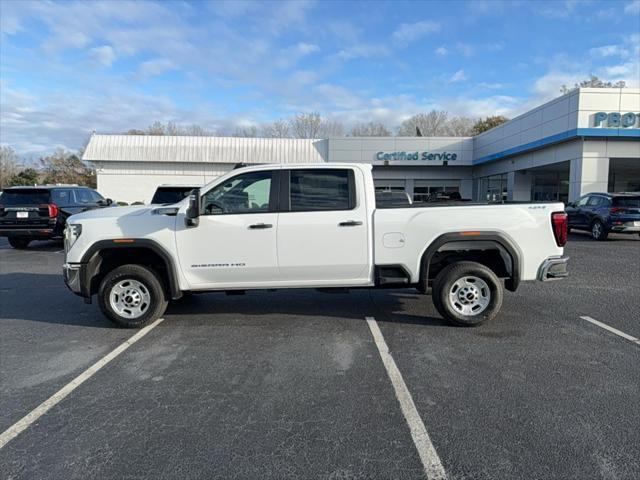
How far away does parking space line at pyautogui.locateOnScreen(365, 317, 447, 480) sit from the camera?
255 centimetres

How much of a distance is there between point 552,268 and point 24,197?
13.9 metres

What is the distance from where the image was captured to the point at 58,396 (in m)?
3.54

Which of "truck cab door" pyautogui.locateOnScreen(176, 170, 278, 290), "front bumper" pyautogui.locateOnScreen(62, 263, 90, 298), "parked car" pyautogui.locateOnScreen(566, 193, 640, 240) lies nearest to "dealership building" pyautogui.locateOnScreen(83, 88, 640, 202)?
"parked car" pyautogui.locateOnScreen(566, 193, 640, 240)

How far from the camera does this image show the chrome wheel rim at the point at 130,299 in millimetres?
5234

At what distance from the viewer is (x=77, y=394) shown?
141 inches

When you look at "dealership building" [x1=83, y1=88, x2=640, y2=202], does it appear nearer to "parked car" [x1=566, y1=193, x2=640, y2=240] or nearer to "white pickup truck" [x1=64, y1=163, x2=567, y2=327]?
"parked car" [x1=566, y1=193, x2=640, y2=240]

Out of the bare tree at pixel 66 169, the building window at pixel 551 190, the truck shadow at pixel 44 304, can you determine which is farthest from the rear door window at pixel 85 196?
the bare tree at pixel 66 169

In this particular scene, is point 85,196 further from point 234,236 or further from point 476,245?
point 476,245

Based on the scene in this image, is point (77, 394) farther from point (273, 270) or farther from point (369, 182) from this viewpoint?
point (369, 182)

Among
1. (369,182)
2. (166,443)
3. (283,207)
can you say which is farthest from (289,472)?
(369,182)

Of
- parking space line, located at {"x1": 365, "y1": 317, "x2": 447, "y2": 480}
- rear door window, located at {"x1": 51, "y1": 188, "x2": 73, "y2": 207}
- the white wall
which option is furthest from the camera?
the white wall

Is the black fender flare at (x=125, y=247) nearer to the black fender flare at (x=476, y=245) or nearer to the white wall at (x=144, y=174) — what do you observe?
the black fender flare at (x=476, y=245)

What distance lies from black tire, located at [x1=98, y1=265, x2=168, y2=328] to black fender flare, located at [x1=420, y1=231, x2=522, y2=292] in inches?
137

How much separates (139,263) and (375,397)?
3.74 metres
